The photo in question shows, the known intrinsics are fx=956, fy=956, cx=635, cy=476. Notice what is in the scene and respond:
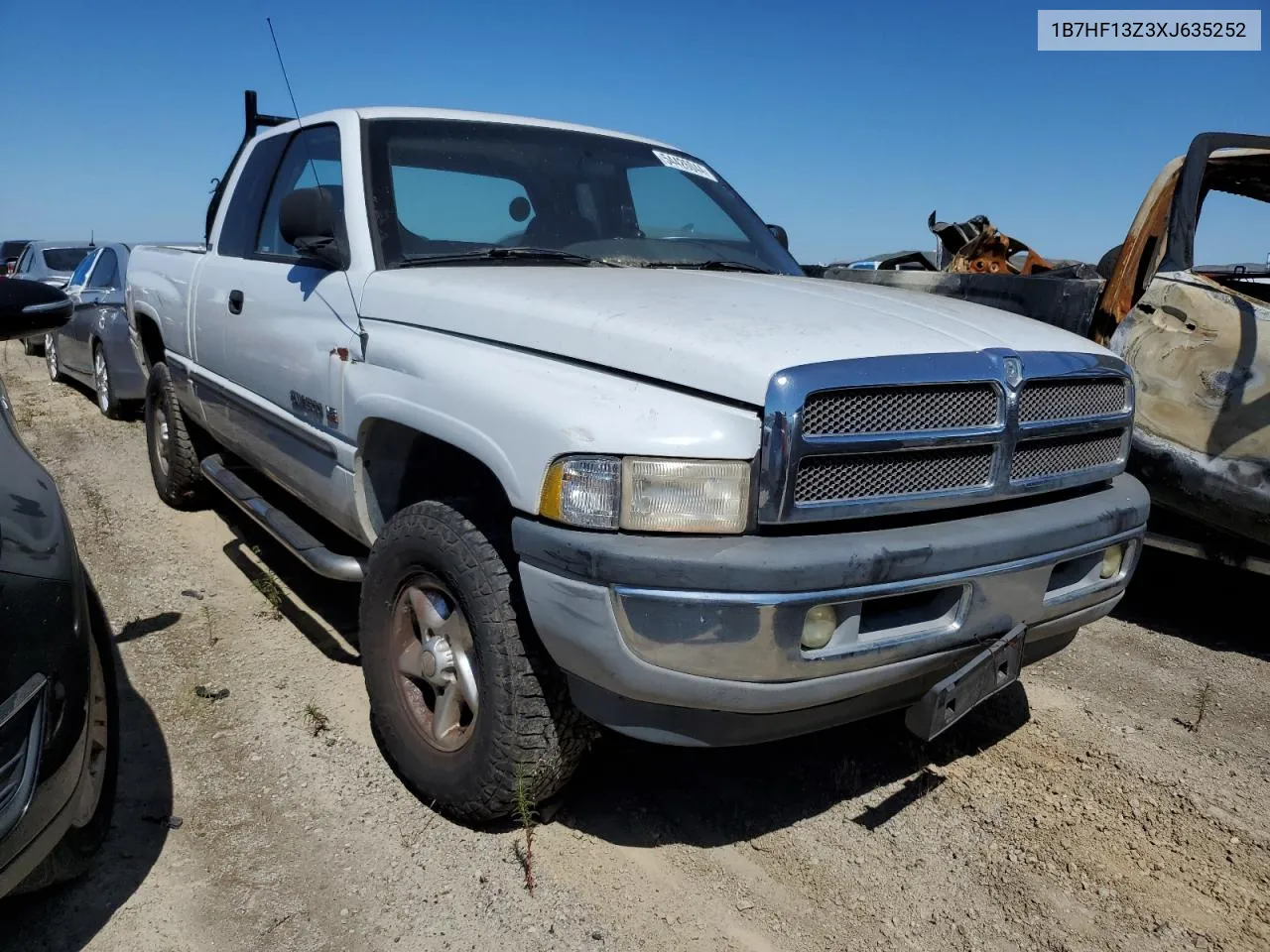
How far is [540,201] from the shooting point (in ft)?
11.5

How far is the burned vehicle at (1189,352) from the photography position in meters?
3.87

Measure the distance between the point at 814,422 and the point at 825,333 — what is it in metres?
0.29

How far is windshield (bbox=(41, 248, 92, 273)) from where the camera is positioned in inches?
521

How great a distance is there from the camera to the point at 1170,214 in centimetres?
445

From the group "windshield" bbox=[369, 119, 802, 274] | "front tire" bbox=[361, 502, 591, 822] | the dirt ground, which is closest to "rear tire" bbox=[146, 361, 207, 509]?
the dirt ground

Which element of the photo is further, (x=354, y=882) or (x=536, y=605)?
(x=354, y=882)

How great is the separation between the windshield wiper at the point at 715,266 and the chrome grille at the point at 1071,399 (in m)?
1.33

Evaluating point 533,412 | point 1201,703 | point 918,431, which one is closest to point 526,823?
point 533,412

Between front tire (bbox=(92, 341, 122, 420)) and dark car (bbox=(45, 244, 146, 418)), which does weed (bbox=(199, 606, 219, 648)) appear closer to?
dark car (bbox=(45, 244, 146, 418))

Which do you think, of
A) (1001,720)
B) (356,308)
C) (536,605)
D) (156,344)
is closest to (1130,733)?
(1001,720)

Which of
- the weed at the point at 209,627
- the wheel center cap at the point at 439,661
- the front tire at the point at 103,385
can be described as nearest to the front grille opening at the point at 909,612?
the wheel center cap at the point at 439,661

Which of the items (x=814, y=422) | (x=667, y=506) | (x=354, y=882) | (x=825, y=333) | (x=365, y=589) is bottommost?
(x=354, y=882)

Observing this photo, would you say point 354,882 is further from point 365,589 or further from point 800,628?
point 800,628

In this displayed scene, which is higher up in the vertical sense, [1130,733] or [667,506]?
[667,506]
